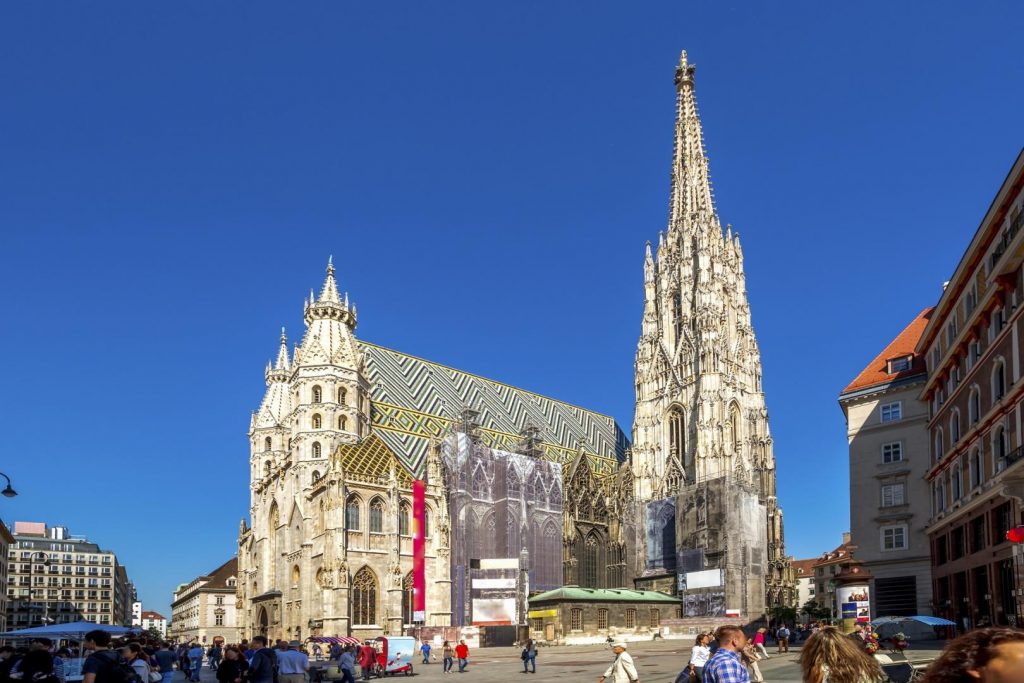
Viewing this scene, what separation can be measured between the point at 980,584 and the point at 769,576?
39273 mm

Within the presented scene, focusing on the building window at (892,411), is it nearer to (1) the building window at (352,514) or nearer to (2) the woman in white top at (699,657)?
(1) the building window at (352,514)

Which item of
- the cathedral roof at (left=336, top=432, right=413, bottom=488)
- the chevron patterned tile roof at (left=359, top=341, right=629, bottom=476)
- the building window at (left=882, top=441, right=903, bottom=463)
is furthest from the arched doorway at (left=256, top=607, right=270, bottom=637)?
the building window at (left=882, top=441, right=903, bottom=463)

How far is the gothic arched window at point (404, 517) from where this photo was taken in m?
65.7

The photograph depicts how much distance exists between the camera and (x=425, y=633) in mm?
63156

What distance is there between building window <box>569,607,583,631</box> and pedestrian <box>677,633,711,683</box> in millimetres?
50051

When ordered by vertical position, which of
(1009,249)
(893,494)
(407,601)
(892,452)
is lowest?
(407,601)

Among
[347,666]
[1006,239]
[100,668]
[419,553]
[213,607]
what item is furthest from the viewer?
[213,607]

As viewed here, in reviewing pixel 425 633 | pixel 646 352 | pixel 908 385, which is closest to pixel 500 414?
pixel 646 352

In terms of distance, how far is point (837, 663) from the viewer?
581 cm

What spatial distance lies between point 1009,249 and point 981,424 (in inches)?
271

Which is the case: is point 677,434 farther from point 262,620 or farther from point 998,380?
point 998,380

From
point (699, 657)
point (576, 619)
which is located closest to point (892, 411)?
point (576, 619)

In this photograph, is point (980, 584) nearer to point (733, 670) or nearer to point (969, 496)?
point (969, 496)

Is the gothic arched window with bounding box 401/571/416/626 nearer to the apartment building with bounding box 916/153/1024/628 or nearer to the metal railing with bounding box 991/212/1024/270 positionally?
the apartment building with bounding box 916/153/1024/628
